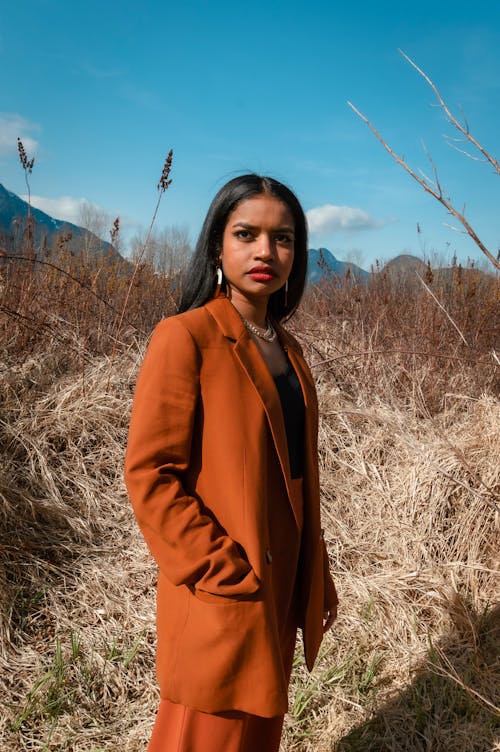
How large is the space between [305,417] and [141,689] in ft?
5.62

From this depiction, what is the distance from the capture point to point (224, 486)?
134 cm

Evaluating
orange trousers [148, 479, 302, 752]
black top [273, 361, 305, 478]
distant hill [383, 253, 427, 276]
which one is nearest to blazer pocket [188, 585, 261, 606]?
orange trousers [148, 479, 302, 752]

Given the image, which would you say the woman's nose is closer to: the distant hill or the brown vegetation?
the brown vegetation

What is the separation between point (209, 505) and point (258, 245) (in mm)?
580

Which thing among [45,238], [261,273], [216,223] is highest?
[45,238]

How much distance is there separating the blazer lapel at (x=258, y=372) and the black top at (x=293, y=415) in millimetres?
100

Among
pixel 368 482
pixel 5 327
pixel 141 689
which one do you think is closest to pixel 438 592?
pixel 368 482

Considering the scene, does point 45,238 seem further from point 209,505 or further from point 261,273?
point 209,505

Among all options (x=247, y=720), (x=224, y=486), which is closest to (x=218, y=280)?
(x=224, y=486)

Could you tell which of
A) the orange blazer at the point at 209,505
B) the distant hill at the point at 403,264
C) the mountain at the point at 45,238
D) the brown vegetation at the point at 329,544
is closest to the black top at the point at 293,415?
the orange blazer at the point at 209,505

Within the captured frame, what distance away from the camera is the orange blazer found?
4.18 ft

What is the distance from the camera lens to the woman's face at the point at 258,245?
1468 millimetres

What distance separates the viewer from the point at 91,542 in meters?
3.40

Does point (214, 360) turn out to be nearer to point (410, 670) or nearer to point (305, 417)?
point (305, 417)
